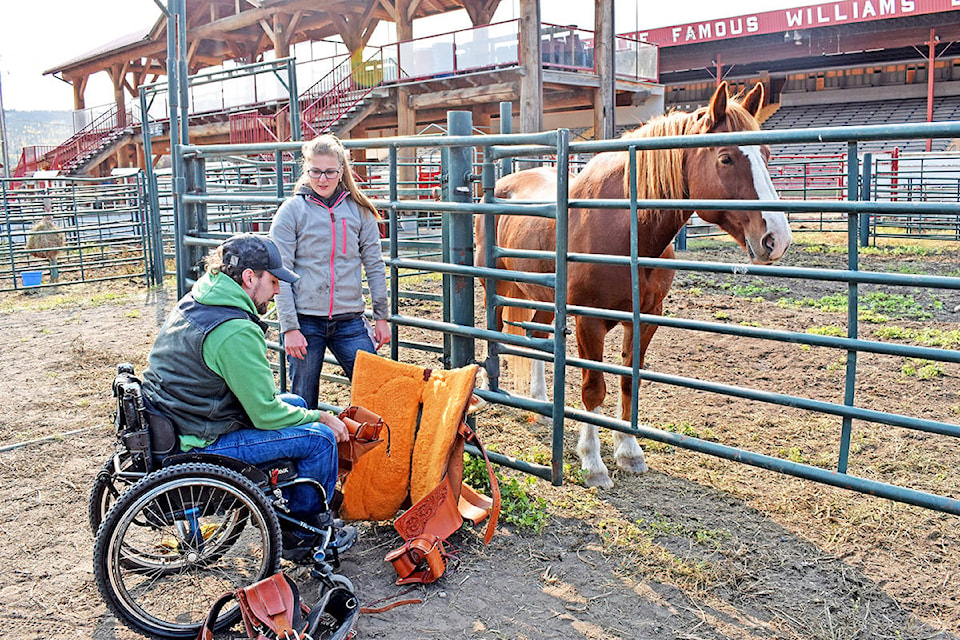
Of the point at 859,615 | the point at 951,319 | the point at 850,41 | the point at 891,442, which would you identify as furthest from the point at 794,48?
the point at 859,615

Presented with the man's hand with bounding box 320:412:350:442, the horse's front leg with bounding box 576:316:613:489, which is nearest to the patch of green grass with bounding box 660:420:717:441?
the horse's front leg with bounding box 576:316:613:489

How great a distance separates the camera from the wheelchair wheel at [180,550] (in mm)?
2635

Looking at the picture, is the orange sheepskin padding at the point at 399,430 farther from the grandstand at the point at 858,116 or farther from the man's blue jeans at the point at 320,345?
the grandstand at the point at 858,116

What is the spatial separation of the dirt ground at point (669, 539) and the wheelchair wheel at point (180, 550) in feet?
0.62

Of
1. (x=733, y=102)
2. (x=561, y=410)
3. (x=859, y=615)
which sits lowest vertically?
(x=859, y=615)

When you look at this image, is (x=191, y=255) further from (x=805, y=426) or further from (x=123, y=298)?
(x=123, y=298)

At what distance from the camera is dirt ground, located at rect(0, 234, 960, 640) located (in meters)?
2.84

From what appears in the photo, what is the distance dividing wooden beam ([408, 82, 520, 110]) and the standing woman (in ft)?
41.8

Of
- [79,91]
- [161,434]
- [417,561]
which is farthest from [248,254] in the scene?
[79,91]

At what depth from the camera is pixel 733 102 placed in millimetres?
3686

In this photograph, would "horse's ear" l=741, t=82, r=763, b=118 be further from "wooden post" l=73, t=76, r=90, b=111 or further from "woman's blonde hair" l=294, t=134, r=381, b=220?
"wooden post" l=73, t=76, r=90, b=111

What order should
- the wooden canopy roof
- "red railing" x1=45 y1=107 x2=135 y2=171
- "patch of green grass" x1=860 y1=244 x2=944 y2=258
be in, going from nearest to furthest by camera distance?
"patch of green grass" x1=860 y1=244 x2=944 y2=258, the wooden canopy roof, "red railing" x1=45 y1=107 x2=135 y2=171

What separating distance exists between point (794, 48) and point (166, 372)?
99.0 ft

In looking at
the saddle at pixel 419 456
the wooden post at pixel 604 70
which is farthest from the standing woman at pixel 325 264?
the wooden post at pixel 604 70
